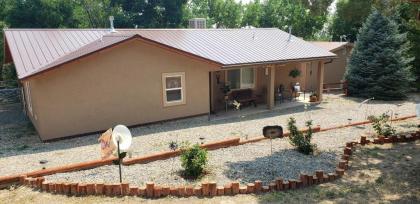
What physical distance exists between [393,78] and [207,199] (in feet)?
54.8

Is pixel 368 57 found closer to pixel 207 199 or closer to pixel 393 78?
pixel 393 78

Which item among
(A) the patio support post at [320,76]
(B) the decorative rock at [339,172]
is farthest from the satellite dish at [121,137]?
(A) the patio support post at [320,76]

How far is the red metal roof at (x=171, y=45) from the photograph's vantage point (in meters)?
11.3

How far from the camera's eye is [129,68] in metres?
12.0

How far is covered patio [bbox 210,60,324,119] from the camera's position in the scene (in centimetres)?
1542

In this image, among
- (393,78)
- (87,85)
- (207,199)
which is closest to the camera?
(207,199)

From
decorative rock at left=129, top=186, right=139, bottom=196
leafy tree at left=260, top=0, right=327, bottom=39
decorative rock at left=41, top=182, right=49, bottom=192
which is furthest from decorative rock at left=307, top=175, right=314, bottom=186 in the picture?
leafy tree at left=260, top=0, right=327, bottom=39

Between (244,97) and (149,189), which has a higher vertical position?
(244,97)

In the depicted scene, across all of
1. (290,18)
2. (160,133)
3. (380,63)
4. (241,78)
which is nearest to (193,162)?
(160,133)

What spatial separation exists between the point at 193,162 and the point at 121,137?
1.62 meters

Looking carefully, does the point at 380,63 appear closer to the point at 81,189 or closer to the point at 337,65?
the point at 337,65

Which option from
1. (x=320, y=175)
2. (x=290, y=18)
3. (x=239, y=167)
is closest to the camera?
(x=320, y=175)

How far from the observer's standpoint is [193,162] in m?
7.36

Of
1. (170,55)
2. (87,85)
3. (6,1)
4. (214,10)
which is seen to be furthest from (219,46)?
(214,10)
